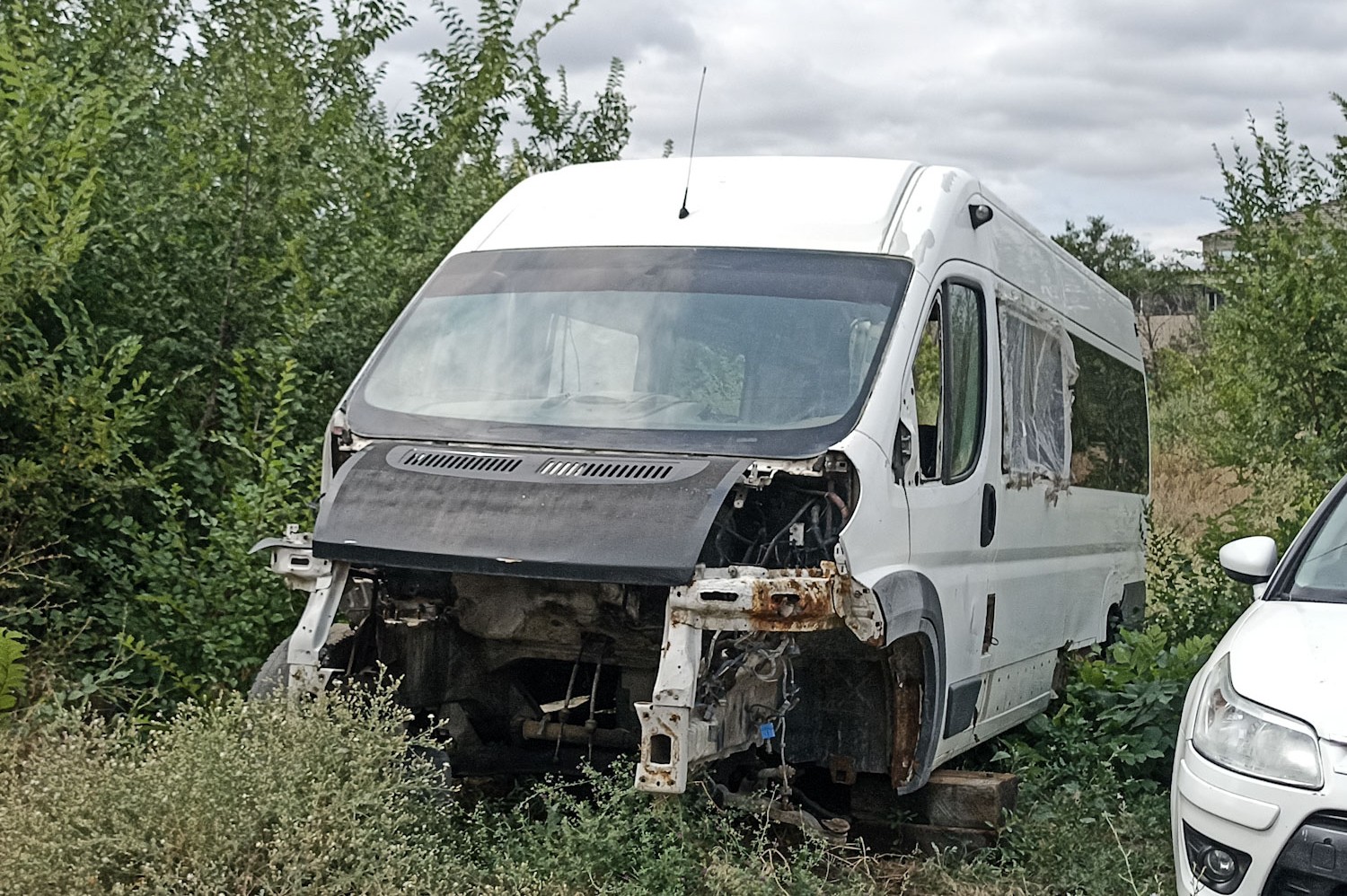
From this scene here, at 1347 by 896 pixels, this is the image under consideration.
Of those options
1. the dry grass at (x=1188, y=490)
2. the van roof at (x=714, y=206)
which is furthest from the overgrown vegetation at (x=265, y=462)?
the dry grass at (x=1188, y=490)

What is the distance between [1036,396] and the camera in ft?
25.4

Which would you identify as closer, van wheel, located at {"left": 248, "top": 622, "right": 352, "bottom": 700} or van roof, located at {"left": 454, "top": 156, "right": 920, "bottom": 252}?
van wheel, located at {"left": 248, "top": 622, "right": 352, "bottom": 700}

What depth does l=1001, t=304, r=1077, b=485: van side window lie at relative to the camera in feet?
23.5

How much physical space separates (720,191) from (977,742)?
256 cm

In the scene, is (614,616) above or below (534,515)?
below

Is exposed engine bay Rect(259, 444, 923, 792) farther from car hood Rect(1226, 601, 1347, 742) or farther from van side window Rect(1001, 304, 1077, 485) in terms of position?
van side window Rect(1001, 304, 1077, 485)

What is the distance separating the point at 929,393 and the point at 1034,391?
1812 mm

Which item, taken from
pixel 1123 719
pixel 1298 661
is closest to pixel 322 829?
pixel 1298 661

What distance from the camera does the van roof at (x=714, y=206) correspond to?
6.27 meters

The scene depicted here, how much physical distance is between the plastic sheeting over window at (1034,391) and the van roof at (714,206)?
100 cm

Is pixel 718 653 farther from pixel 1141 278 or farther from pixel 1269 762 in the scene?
pixel 1141 278

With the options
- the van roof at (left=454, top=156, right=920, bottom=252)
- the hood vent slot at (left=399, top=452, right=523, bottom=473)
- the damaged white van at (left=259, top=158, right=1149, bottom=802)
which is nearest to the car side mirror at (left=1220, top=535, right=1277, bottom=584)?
the damaged white van at (left=259, top=158, right=1149, bottom=802)

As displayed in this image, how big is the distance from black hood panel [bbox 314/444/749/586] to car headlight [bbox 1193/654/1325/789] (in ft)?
5.15

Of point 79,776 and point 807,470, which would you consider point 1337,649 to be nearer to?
point 807,470
